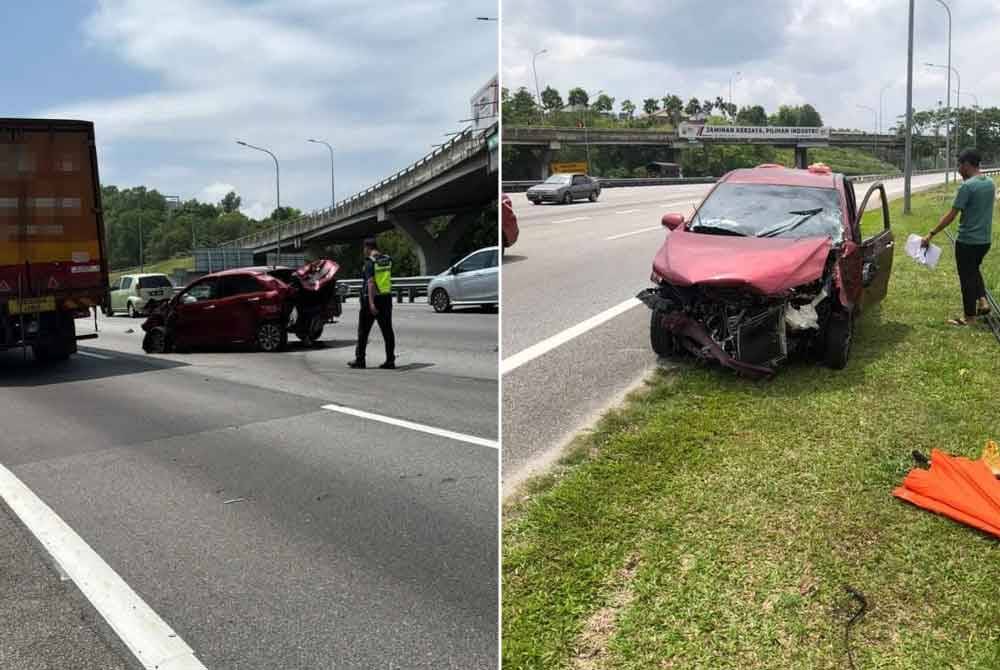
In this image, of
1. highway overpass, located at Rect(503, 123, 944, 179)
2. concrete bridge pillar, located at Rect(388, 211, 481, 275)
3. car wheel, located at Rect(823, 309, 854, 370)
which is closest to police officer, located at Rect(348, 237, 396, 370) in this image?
concrete bridge pillar, located at Rect(388, 211, 481, 275)

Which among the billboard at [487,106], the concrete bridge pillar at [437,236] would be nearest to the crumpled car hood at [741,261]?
the concrete bridge pillar at [437,236]

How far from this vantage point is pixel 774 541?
4.94ft

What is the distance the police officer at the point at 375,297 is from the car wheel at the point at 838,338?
2917 millimetres

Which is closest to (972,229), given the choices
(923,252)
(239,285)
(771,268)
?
(923,252)

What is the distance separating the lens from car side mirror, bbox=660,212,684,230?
11.1ft

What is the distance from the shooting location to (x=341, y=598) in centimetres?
236

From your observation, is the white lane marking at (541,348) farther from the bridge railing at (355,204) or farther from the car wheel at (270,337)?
the car wheel at (270,337)

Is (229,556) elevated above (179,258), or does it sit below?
below

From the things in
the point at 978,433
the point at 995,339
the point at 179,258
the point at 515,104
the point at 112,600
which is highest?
the point at 515,104

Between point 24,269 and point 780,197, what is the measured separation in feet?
15.3

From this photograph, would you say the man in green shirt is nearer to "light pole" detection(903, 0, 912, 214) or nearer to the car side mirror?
"light pole" detection(903, 0, 912, 214)

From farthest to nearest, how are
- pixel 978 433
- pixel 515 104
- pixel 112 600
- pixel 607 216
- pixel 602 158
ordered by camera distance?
pixel 607 216, pixel 112 600, pixel 602 158, pixel 978 433, pixel 515 104

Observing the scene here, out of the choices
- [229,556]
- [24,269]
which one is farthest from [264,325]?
[229,556]

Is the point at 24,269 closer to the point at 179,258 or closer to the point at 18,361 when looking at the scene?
the point at 18,361
